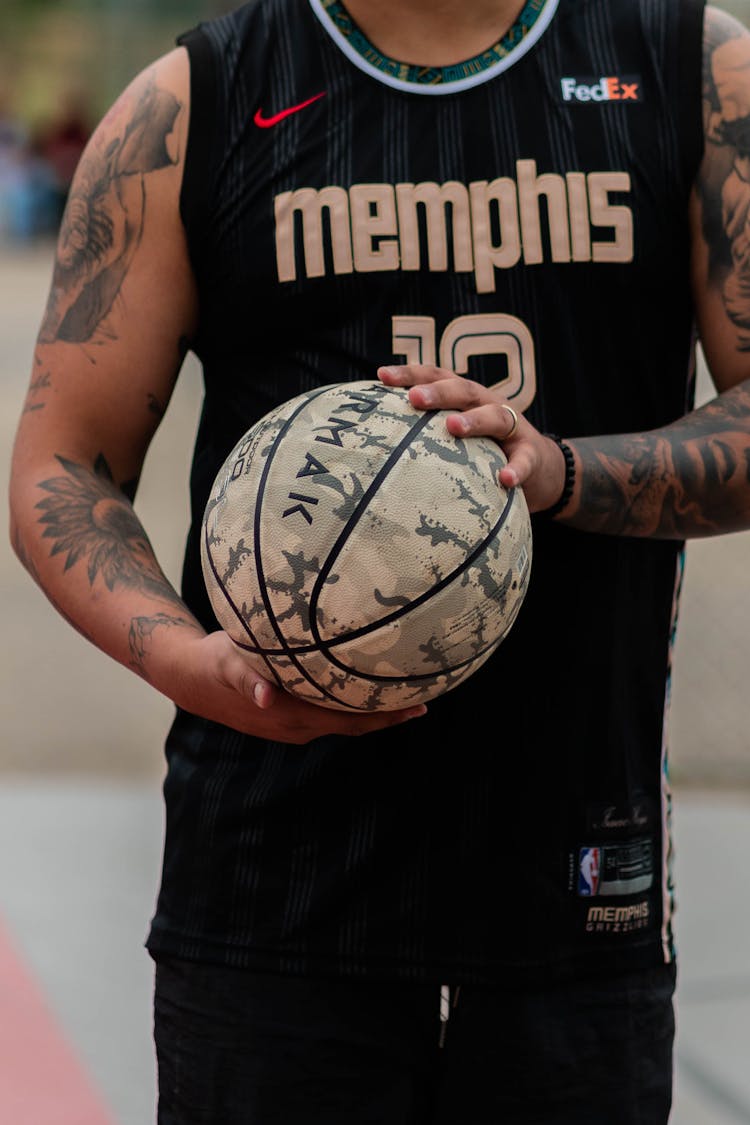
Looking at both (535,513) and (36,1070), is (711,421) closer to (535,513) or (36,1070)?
(535,513)

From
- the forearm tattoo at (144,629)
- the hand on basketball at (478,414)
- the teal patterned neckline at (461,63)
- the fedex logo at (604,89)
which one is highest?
the teal patterned neckline at (461,63)

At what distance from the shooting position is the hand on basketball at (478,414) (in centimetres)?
174

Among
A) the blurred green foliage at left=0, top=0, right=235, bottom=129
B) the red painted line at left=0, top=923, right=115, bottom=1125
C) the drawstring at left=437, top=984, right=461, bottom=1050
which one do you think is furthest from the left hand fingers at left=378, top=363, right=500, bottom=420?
the blurred green foliage at left=0, top=0, right=235, bottom=129

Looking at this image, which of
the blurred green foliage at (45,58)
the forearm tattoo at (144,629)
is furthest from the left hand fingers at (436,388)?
the blurred green foliage at (45,58)

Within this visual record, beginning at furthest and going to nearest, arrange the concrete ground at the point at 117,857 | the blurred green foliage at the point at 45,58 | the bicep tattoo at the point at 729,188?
the blurred green foliage at the point at 45,58, the concrete ground at the point at 117,857, the bicep tattoo at the point at 729,188

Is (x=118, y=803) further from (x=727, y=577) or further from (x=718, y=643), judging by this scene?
(x=727, y=577)

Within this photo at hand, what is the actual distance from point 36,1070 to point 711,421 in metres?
2.91

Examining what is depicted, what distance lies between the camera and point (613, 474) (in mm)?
1934

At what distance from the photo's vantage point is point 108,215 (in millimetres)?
2143

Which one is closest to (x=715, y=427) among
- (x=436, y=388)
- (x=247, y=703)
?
(x=436, y=388)

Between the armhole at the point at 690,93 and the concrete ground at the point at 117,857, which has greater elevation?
the armhole at the point at 690,93

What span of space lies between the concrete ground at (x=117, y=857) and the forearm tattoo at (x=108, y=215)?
2442mm

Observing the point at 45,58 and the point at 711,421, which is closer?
the point at 711,421

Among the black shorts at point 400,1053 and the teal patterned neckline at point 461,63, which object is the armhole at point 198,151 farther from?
the black shorts at point 400,1053
